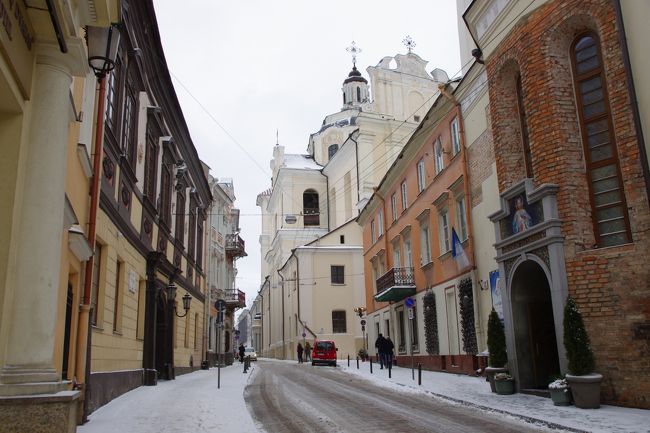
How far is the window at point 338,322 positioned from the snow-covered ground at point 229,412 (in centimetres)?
3384

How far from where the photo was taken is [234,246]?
141 feet

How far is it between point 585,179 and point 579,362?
366cm

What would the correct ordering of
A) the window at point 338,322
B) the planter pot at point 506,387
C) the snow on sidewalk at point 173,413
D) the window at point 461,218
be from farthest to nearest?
the window at point 338,322 < the window at point 461,218 < the planter pot at point 506,387 < the snow on sidewalk at point 173,413

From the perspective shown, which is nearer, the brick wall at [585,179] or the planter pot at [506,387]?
the brick wall at [585,179]

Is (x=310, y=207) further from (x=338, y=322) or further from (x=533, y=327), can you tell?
(x=533, y=327)

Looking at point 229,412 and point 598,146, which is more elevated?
point 598,146

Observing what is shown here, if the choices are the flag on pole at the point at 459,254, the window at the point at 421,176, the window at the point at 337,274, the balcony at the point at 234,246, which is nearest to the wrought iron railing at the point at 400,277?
the window at the point at 421,176

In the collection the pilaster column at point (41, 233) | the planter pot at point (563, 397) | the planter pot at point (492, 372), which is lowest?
the planter pot at point (563, 397)

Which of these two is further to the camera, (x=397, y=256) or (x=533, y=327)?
(x=397, y=256)

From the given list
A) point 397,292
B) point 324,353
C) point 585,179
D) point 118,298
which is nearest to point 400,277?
point 397,292

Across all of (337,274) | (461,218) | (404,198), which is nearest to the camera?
(461,218)

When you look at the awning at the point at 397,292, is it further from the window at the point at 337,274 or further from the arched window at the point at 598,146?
the window at the point at 337,274

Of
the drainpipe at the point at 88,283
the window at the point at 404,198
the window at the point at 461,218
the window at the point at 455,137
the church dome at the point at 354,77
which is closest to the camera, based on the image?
the drainpipe at the point at 88,283

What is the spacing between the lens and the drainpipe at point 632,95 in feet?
34.3
